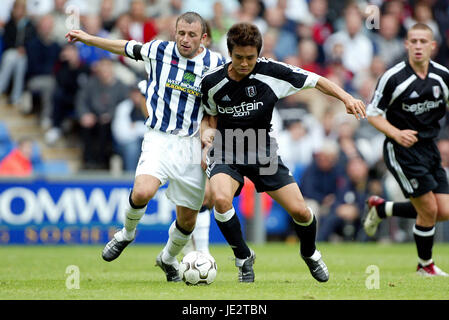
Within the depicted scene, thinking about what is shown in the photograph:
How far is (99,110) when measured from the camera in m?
14.8

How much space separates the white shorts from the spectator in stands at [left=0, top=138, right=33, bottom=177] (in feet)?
23.2

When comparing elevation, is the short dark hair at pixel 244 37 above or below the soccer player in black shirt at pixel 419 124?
above

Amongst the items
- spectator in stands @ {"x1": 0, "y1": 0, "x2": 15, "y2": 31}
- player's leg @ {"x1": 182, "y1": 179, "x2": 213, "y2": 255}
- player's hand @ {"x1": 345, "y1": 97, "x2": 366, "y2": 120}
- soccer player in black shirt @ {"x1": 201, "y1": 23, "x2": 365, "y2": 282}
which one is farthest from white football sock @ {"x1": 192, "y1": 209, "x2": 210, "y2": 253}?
spectator in stands @ {"x1": 0, "y1": 0, "x2": 15, "y2": 31}

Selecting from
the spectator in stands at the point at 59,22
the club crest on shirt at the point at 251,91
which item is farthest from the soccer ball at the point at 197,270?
the spectator in stands at the point at 59,22

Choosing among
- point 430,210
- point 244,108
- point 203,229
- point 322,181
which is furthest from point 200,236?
point 322,181

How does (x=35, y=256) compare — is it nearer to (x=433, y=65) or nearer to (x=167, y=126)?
(x=167, y=126)

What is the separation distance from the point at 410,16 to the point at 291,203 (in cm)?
1172

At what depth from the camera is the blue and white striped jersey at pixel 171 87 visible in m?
7.19

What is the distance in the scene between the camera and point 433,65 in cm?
836

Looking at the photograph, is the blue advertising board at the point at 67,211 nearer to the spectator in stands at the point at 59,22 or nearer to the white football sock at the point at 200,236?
the spectator in stands at the point at 59,22

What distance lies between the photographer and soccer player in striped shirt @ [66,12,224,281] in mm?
7125

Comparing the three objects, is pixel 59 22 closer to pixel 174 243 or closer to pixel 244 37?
pixel 174 243

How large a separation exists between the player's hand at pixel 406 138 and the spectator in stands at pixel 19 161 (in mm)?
7572
